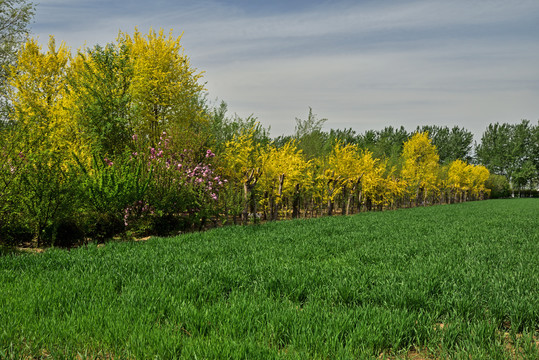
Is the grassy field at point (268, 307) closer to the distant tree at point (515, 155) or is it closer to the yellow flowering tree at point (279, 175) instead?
the yellow flowering tree at point (279, 175)

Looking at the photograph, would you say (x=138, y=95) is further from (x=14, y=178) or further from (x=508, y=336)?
(x=508, y=336)

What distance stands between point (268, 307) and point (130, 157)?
1078 cm

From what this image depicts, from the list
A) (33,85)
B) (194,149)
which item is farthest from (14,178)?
(33,85)

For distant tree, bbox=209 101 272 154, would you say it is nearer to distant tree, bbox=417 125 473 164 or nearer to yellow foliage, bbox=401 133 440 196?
yellow foliage, bbox=401 133 440 196

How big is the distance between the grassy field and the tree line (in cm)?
429

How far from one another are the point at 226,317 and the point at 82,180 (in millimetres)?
9486

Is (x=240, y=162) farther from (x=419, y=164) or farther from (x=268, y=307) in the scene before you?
(x=419, y=164)

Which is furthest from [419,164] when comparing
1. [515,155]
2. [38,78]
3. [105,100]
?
[515,155]

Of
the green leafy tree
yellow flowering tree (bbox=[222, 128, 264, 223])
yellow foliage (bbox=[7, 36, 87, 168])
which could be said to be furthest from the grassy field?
yellow foliage (bbox=[7, 36, 87, 168])

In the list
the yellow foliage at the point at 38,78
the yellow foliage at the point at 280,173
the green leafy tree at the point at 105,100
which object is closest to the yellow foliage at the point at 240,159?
the yellow foliage at the point at 280,173

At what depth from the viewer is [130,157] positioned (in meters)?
12.8

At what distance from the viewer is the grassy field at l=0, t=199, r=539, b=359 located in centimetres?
303

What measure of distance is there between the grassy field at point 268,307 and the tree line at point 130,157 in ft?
14.1

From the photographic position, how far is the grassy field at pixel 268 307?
3027mm
